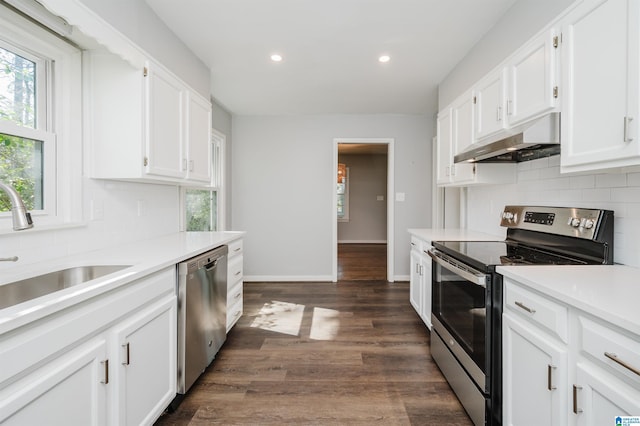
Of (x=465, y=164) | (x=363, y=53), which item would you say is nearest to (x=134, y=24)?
(x=363, y=53)

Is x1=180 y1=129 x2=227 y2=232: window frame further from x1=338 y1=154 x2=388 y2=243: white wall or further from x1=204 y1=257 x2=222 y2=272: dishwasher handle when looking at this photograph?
x1=338 y1=154 x2=388 y2=243: white wall

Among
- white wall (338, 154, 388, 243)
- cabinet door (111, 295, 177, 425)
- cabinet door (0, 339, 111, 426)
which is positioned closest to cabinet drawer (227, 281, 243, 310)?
cabinet door (111, 295, 177, 425)

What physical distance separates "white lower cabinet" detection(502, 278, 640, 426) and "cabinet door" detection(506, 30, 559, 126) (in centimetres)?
98

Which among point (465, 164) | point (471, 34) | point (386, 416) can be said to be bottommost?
point (386, 416)

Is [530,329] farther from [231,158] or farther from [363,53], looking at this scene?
[231,158]

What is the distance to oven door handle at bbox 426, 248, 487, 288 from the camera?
1548 mm

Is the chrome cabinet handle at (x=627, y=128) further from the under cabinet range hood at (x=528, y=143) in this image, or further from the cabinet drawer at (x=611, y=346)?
the cabinet drawer at (x=611, y=346)

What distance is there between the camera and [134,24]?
196 centimetres

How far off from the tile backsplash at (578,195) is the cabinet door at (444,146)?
38cm

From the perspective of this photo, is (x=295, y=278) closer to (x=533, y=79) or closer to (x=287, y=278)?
(x=287, y=278)

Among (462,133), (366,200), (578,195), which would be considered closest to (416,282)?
(462,133)

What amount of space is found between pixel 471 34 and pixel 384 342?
2.51 meters

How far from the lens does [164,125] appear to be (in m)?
2.20

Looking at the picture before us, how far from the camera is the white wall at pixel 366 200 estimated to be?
8.80 meters
